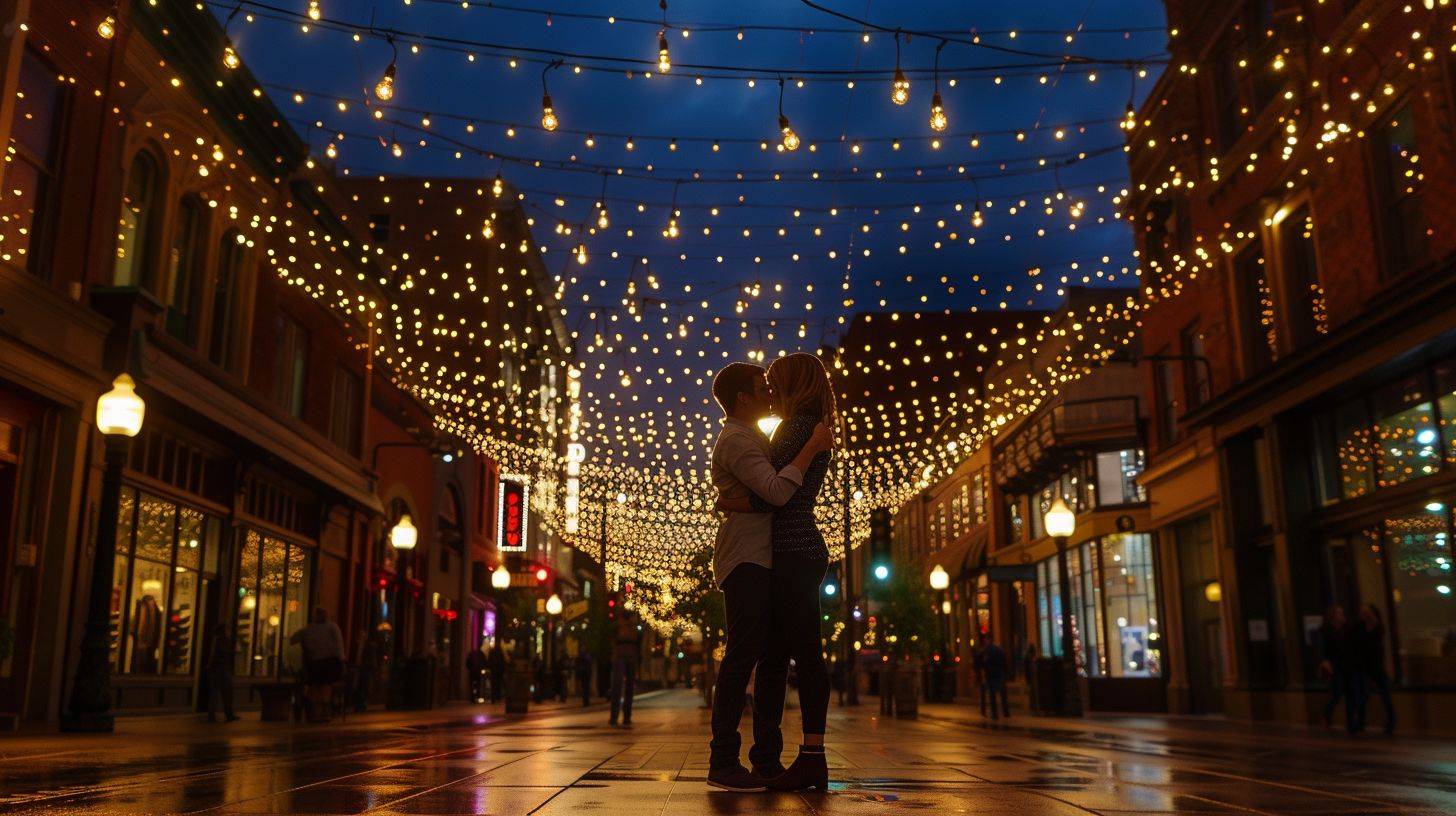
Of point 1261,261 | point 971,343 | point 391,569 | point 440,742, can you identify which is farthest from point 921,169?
point 971,343

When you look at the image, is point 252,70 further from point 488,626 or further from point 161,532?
point 488,626

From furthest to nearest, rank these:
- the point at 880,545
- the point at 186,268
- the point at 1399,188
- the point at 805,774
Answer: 1. the point at 880,545
2. the point at 186,268
3. the point at 1399,188
4. the point at 805,774

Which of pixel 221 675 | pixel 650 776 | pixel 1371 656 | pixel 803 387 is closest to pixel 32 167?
pixel 221 675

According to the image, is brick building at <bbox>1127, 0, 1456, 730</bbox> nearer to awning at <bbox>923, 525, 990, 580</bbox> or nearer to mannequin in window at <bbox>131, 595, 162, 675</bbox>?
awning at <bbox>923, 525, 990, 580</bbox>

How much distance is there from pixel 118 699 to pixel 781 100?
11.5 metres

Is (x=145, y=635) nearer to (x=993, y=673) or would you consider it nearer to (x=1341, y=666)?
(x=993, y=673)

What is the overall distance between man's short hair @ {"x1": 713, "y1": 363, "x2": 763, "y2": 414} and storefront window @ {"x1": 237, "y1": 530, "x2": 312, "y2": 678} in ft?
55.6

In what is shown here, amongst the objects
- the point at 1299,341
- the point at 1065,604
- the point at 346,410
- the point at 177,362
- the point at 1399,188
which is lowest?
the point at 1065,604

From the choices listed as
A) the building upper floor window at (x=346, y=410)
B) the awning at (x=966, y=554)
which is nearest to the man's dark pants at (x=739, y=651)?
the building upper floor window at (x=346, y=410)

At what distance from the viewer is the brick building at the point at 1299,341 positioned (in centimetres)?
1556

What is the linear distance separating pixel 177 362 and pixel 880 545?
50.1ft

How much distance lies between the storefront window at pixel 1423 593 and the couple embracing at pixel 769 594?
41.8 feet

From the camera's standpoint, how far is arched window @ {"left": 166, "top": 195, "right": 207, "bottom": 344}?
1831 centimetres

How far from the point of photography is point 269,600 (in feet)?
73.2
